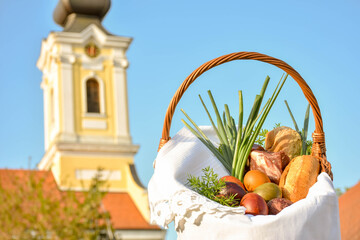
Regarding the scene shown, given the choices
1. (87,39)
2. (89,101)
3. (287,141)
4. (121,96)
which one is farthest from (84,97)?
(287,141)

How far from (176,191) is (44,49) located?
19.7m

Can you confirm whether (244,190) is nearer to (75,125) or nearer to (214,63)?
(214,63)

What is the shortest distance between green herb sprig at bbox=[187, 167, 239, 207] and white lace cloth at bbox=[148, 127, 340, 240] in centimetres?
2

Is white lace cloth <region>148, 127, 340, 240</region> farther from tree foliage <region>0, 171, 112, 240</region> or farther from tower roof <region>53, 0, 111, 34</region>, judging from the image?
tower roof <region>53, 0, 111, 34</region>

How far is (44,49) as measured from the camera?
20.7 metres

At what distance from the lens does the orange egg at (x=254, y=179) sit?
1.58 meters

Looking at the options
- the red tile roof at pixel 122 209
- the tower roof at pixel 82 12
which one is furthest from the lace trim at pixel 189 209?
the tower roof at pixel 82 12

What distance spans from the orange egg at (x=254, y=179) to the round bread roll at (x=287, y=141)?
164mm

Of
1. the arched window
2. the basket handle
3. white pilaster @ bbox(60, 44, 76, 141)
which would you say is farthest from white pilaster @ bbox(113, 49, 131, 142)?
the basket handle

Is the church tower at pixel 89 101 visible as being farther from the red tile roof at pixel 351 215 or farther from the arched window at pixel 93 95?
the red tile roof at pixel 351 215

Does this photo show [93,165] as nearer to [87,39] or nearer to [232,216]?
[87,39]

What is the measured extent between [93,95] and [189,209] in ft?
63.3

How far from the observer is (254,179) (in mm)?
1591

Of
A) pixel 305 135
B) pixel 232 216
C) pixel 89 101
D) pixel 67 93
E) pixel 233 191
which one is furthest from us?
pixel 89 101
